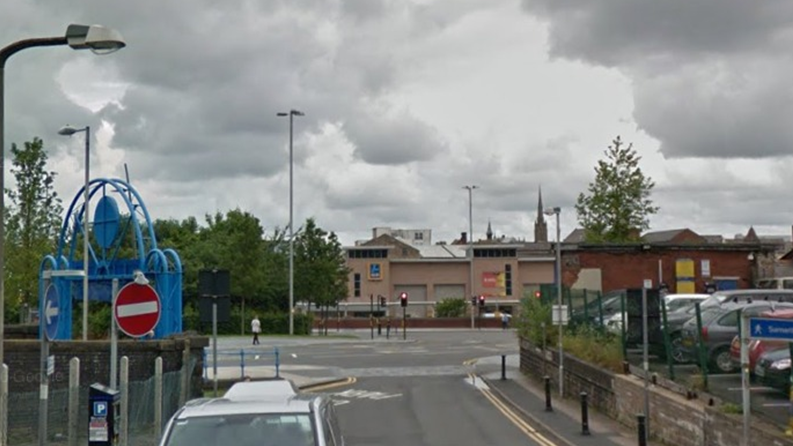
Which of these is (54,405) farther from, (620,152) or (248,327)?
(248,327)

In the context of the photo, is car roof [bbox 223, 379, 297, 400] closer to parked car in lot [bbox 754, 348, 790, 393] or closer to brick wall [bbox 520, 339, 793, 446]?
brick wall [bbox 520, 339, 793, 446]

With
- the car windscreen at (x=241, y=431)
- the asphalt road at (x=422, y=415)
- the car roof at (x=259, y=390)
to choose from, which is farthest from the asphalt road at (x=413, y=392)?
the car windscreen at (x=241, y=431)

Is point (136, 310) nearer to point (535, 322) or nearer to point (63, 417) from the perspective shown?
point (63, 417)

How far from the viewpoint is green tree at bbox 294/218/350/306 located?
8925 cm

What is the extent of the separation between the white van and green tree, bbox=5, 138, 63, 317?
33492mm

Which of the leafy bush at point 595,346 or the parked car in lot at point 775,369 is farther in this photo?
the leafy bush at point 595,346

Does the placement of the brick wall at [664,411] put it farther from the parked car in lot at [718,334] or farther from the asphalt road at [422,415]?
the asphalt road at [422,415]

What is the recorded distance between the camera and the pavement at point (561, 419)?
21.3 meters

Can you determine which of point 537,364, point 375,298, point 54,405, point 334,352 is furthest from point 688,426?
point 375,298

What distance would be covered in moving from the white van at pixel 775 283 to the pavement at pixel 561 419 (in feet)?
68.7

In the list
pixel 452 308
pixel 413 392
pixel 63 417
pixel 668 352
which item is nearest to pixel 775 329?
pixel 668 352

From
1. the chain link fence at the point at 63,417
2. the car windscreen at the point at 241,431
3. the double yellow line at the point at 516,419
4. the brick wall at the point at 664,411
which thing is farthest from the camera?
the double yellow line at the point at 516,419

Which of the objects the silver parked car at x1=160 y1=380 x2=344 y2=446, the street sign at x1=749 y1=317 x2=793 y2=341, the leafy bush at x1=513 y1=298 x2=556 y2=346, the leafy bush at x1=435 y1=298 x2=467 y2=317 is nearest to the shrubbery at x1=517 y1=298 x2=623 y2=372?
the leafy bush at x1=513 y1=298 x2=556 y2=346

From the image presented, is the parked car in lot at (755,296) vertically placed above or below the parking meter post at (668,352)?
above
